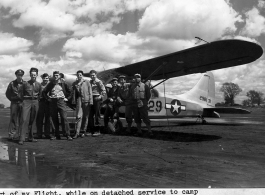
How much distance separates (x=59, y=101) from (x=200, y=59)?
4.78 m

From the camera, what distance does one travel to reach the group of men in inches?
244

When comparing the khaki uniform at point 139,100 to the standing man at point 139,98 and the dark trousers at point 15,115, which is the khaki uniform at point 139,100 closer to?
the standing man at point 139,98

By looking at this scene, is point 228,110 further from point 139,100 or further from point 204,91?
point 139,100

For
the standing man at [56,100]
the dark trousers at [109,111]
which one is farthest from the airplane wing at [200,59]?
the standing man at [56,100]

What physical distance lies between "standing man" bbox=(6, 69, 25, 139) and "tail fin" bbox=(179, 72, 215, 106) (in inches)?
327

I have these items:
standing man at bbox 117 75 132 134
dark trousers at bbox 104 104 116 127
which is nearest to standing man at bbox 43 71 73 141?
dark trousers at bbox 104 104 116 127

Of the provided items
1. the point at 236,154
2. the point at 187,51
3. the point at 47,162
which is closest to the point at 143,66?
the point at 187,51

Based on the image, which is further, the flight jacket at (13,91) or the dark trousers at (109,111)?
the dark trousers at (109,111)

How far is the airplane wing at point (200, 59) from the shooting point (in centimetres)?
673

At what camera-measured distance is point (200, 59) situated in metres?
8.52

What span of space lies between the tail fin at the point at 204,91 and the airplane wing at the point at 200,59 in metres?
2.66

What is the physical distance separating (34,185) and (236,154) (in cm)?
365

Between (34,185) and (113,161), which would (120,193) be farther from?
(113,161)

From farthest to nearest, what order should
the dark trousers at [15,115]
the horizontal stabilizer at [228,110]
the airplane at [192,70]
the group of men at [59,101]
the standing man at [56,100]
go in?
the horizontal stabilizer at [228,110], the airplane at [192,70], the dark trousers at [15,115], the standing man at [56,100], the group of men at [59,101]
